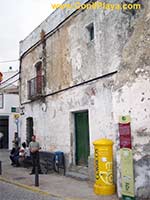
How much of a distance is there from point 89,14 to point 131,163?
5.89 m

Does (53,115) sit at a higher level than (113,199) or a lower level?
higher

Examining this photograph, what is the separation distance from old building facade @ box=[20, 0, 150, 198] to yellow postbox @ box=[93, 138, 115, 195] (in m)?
0.30

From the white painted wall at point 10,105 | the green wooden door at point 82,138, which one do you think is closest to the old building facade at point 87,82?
the green wooden door at point 82,138

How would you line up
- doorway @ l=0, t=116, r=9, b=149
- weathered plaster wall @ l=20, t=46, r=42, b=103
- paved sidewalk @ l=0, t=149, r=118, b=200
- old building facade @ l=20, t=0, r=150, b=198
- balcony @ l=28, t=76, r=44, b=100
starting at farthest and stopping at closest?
doorway @ l=0, t=116, r=9, b=149 < weathered plaster wall @ l=20, t=46, r=42, b=103 < balcony @ l=28, t=76, r=44, b=100 < paved sidewalk @ l=0, t=149, r=118, b=200 < old building facade @ l=20, t=0, r=150, b=198

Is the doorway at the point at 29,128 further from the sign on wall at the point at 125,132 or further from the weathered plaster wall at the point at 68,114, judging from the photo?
the sign on wall at the point at 125,132

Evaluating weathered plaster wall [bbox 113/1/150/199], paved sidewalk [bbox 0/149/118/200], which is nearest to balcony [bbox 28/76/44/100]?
paved sidewalk [bbox 0/149/118/200]

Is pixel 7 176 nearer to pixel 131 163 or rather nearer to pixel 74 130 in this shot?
pixel 74 130

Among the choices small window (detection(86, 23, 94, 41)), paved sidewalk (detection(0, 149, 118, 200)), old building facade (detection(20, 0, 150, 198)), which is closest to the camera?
old building facade (detection(20, 0, 150, 198))

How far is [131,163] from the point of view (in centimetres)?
686

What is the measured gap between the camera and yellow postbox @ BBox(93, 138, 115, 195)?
7.89m

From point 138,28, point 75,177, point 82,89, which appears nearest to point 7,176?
point 75,177

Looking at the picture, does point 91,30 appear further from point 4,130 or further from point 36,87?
point 4,130

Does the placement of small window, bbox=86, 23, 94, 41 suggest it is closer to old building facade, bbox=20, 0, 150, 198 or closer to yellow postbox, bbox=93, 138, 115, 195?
old building facade, bbox=20, 0, 150, 198

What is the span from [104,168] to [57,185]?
213cm
